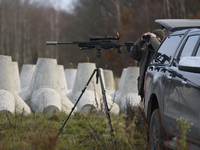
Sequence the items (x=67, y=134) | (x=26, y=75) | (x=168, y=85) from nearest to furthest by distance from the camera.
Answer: (x=168, y=85) → (x=67, y=134) → (x=26, y=75)

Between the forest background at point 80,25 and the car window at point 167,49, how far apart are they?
21588 millimetres

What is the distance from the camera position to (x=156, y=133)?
392 centimetres

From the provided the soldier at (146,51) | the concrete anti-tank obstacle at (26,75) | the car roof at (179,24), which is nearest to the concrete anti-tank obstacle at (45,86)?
the soldier at (146,51)

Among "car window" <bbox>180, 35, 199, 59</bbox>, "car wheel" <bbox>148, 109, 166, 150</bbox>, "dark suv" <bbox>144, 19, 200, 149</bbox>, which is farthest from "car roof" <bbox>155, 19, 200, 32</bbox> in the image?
"car wheel" <bbox>148, 109, 166, 150</bbox>

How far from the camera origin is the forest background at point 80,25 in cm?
2812

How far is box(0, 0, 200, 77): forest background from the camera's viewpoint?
2812 centimetres

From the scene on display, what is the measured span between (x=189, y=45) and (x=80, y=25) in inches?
1498

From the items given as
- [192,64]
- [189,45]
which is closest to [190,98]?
[192,64]

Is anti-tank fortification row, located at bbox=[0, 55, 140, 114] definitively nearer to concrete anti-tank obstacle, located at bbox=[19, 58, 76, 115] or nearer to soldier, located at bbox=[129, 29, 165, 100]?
concrete anti-tank obstacle, located at bbox=[19, 58, 76, 115]

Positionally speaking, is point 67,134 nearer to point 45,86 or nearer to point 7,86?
point 7,86

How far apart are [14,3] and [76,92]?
33.6 m

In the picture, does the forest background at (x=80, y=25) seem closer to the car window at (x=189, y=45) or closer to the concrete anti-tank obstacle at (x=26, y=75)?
the concrete anti-tank obstacle at (x=26, y=75)

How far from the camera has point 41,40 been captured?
145 feet

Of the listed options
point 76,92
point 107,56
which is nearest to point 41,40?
point 107,56
